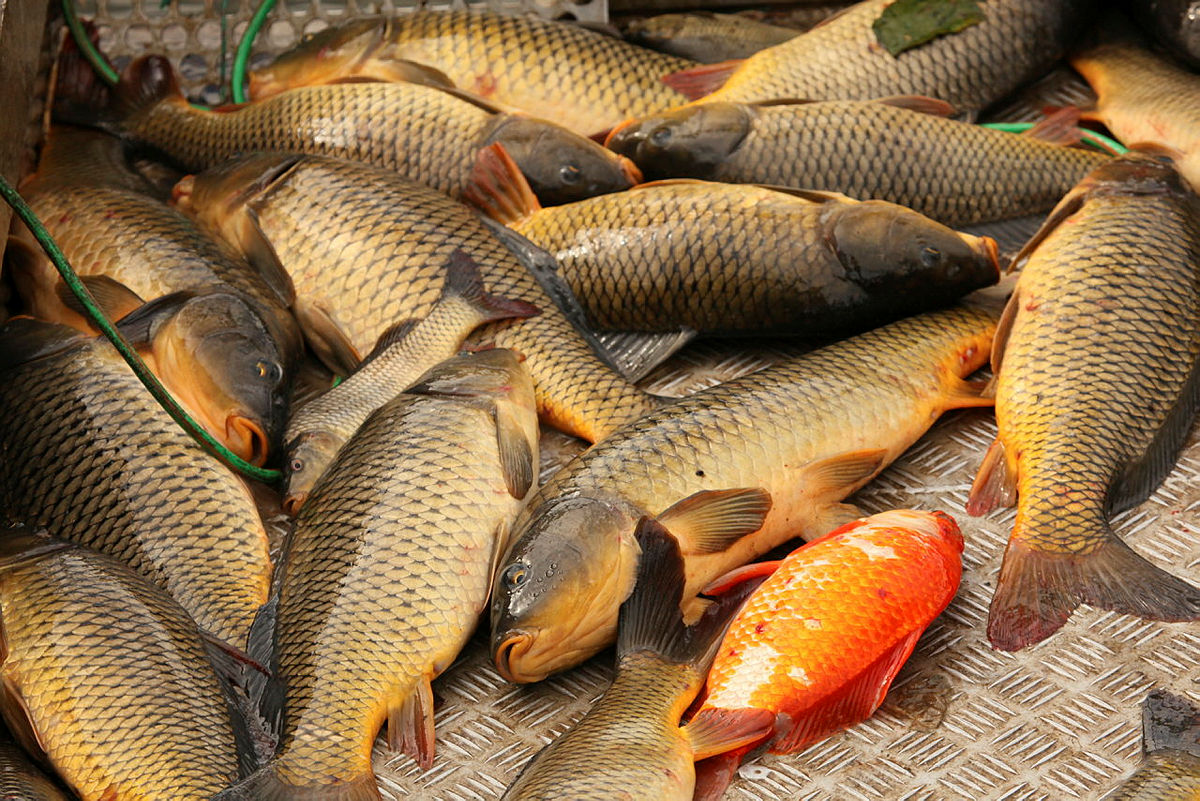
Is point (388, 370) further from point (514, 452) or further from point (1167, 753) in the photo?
point (1167, 753)

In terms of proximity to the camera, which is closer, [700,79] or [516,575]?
[516,575]

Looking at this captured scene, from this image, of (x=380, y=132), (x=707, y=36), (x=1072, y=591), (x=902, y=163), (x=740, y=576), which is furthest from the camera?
(x=707, y=36)

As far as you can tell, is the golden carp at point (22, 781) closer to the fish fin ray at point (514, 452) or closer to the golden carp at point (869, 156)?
the fish fin ray at point (514, 452)


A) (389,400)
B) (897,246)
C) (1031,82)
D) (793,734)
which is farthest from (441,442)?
(1031,82)

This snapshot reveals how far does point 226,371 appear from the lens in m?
3.44

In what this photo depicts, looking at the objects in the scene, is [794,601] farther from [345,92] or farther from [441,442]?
[345,92]

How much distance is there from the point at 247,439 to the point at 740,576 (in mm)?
1285

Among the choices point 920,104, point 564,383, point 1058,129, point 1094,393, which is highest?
point 920,104

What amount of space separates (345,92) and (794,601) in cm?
231

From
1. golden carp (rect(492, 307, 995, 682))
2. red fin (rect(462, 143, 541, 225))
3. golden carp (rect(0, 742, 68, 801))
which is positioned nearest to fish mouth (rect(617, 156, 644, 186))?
red fin (rect(462, 143, 541, 225))

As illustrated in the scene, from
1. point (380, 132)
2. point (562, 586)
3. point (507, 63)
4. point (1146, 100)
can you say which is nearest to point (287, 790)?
point (562, 586)

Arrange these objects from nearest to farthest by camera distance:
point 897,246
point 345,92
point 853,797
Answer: point 853,797, point 897,246, point 345,92

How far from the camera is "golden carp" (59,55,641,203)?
4.03 meters

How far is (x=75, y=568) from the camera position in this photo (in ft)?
9.59
